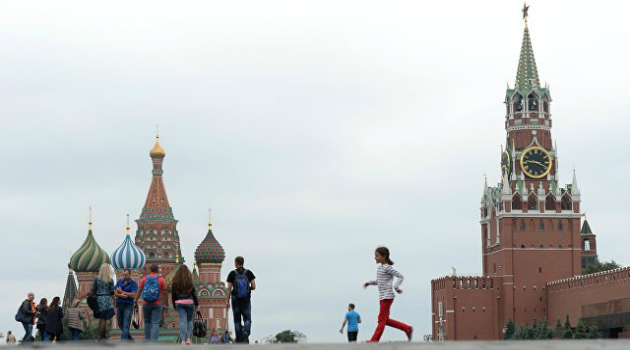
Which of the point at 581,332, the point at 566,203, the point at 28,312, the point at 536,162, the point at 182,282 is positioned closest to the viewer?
the point at 182,282

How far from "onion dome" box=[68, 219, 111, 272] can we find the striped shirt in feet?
317

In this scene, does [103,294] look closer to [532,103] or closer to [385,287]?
[385,287]

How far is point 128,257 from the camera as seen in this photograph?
368 feet

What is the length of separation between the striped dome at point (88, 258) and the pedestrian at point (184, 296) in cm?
9404

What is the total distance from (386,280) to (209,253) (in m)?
99.7

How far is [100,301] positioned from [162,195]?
9977cm

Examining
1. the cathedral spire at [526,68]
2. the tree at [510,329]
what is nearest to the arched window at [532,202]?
the cathedral spire at [526,68]

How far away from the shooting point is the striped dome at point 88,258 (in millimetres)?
115812

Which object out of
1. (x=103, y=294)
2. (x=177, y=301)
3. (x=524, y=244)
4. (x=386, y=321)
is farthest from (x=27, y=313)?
(x=524, y=244)

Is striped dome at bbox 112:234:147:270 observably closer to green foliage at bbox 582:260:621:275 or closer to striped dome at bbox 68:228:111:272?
striped dome at bbox 68:228:111:272

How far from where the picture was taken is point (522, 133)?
118750 mm

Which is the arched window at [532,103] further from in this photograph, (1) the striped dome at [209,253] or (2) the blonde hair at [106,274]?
(2) the blonde hair at [106,274]

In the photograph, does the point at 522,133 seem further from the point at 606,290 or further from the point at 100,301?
the point at 100,301

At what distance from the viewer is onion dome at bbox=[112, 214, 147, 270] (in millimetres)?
112062
